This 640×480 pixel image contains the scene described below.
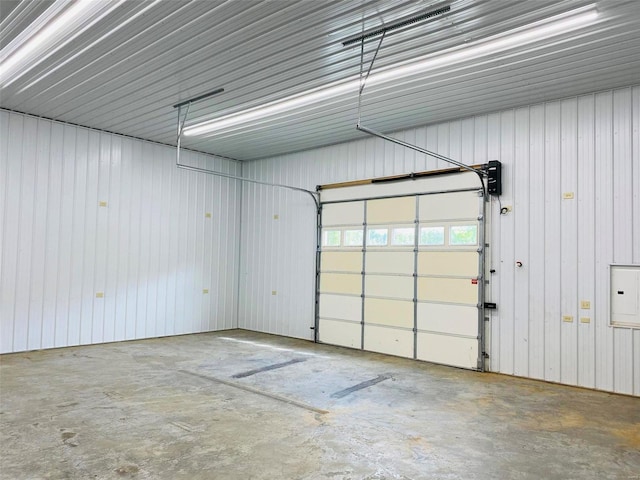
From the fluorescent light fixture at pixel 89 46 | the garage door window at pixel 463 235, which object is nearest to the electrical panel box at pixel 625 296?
the garage door window at pixel 463 235

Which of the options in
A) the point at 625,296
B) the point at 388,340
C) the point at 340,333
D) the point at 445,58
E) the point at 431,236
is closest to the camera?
the point at 445,58

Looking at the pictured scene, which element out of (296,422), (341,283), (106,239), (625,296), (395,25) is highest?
(395,25)

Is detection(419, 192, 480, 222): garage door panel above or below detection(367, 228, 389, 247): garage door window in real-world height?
above

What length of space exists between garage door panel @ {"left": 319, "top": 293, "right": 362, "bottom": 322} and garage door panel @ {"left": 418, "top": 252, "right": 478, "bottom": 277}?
145 centimetres

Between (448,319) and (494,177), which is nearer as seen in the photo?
(494,177)

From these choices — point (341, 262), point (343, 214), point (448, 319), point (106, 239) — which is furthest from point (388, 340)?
point (106, 239)

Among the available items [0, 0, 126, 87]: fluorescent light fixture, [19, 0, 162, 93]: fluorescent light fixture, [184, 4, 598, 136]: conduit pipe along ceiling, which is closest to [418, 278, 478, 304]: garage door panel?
[184, 4, 598, 136]: conduit pipe along ceiling

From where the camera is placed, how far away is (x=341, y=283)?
8.36 m

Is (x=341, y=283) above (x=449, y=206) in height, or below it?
below

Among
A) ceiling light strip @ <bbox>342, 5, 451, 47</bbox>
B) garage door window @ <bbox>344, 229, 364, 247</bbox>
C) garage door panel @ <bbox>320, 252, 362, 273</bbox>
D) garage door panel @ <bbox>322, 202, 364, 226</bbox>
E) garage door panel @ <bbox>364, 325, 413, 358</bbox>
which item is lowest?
garage door panel @ <bbox>364, 325, 413, 358</bbox>

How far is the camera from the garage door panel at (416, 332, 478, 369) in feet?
21.6

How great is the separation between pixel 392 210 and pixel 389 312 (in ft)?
5.79

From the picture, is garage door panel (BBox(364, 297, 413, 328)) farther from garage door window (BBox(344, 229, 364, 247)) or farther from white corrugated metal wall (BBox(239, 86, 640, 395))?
white corrugated metal wall (BBox(239, 86, 640, 395))

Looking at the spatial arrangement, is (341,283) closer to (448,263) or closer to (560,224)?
(448,263)
